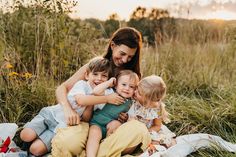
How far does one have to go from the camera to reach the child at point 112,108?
12.8ft

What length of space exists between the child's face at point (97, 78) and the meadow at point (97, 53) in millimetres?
985

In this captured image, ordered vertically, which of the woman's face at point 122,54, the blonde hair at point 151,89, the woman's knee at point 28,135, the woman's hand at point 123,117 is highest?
the woman's face at point 122,54

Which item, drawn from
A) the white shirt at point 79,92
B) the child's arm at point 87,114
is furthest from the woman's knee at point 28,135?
the child's arm at point 87,114

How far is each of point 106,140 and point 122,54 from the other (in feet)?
2.57

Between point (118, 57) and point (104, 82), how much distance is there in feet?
1.27

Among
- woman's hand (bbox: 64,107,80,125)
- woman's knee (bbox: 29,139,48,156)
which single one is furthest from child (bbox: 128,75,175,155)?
woman's knee (bbox: 29,139,48,156)

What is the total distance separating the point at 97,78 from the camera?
398cm

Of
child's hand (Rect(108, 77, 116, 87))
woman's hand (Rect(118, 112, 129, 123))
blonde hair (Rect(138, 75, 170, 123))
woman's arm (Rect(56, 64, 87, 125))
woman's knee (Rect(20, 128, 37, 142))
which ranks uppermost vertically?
child's hand (Rect(108, 77, 116, 87))

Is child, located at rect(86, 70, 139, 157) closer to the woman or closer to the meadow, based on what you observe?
the woman

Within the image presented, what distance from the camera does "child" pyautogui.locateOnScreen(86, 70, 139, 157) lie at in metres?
3.91

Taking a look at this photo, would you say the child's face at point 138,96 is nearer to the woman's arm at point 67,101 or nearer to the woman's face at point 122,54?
the woman's face at point 122,54

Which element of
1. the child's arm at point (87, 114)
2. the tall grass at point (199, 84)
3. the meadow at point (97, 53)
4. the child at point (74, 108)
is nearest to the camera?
the child at point (74, 108)

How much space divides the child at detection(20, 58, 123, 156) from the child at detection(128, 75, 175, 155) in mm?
201

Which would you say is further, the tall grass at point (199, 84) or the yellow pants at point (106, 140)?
the tall grass at point (199, 84)
